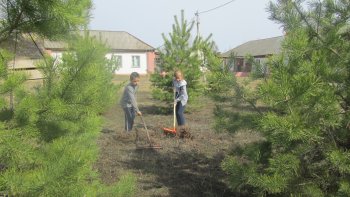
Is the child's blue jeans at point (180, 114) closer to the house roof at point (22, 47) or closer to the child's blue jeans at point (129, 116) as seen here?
the child's blue jeans at point (129, 116)

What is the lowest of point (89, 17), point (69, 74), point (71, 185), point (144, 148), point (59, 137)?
point (144, 148)

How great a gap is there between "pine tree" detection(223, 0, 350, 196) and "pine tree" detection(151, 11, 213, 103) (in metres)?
8.48

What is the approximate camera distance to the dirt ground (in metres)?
5.07

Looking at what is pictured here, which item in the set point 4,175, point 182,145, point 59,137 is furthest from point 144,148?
point 4,175

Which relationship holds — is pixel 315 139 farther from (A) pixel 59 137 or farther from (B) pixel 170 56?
(B) pixel 170 56

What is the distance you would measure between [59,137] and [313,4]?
2.47m

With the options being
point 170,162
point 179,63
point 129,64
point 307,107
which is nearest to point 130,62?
point 129,64

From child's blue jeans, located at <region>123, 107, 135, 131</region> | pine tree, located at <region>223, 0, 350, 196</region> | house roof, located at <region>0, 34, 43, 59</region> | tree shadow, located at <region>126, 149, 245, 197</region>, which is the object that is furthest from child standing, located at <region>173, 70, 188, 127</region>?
house roof, located at <region>0, 34, 43, 59</region>

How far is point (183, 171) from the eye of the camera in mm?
5777

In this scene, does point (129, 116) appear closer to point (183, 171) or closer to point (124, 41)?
point (183, 171)

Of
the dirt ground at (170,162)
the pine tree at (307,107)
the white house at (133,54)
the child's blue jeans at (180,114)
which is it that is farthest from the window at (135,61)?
the pine tree at (307,107)

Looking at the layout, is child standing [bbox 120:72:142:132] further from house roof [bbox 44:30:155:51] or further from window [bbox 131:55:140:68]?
window [bbox 131:55:140:68]

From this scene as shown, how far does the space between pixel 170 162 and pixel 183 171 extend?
0.51 meters

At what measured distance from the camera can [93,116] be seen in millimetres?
2695
